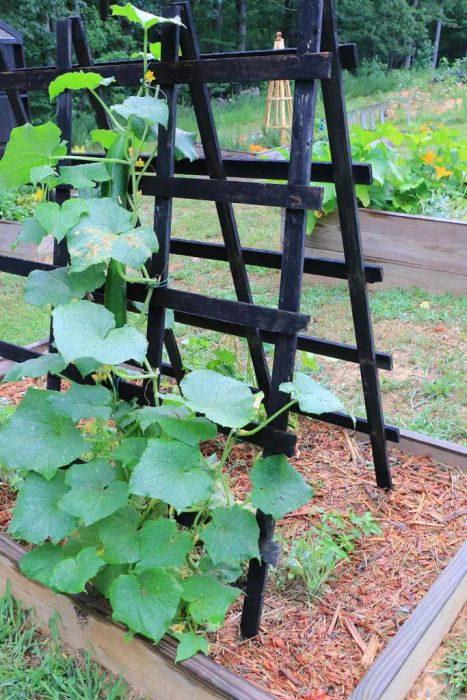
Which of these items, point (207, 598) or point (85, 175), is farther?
point (85, 175)

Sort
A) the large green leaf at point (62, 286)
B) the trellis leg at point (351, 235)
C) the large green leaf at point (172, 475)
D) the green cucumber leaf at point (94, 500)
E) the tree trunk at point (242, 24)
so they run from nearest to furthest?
1. the large green leaf at point (172, 475)
2. the green cucumber leaf at point (94, 500)
3. the large green leaf at point (62, 286)
4. the trellis leg at point (351, 235)
5. the tree trunk at point (242, 24)

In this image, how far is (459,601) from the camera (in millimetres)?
1820

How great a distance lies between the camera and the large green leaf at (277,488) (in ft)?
4.72

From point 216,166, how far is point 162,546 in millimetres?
1067

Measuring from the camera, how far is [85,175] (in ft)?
5.34

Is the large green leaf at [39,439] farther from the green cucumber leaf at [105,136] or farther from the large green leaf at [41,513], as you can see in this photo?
the green cucumber leaf at [105,136]

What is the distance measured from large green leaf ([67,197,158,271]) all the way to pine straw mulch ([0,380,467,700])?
3.21 ft

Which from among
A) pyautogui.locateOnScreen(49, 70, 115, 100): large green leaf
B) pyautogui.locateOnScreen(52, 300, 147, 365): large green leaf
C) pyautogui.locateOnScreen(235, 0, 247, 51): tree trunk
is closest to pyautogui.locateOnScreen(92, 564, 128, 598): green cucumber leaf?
pyautogui.locateOnScreen(52, 300, 147, 365): large green leaf

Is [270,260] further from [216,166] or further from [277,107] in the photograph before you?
[277,107]

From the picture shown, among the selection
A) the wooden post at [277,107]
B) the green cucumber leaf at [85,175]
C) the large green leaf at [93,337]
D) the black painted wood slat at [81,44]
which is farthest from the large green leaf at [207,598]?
the wooden post at [277,107]

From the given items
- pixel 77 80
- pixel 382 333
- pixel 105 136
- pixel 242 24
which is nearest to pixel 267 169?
pixel 105 136

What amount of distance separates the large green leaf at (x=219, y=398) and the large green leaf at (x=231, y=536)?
9.4 inches

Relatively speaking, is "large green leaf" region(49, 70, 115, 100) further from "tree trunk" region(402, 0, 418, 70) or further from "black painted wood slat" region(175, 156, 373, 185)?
"tree trunk" region(402, 0, 418, 70)

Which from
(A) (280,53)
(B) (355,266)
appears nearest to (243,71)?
(A) (280,53)
